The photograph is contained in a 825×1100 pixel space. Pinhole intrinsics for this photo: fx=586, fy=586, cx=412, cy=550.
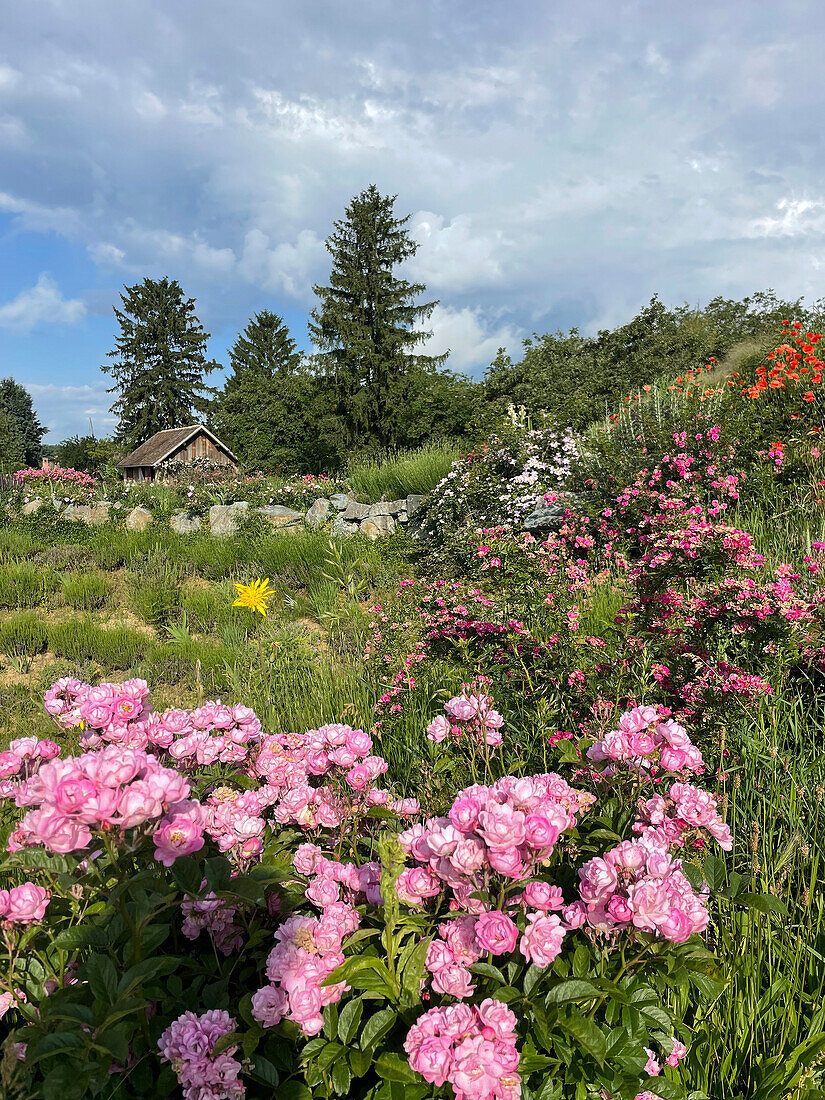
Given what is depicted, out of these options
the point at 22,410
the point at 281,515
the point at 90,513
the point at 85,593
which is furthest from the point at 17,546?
the point at 22,410

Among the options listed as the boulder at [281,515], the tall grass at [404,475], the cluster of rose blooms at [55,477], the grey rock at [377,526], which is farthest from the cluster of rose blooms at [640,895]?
the cluster of rose blooms at [55,477]

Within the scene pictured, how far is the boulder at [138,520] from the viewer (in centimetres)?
880

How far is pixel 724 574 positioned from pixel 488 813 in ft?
8.00

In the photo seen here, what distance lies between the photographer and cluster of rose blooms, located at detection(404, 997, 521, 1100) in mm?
856

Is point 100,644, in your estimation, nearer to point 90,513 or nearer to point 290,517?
point 290,517

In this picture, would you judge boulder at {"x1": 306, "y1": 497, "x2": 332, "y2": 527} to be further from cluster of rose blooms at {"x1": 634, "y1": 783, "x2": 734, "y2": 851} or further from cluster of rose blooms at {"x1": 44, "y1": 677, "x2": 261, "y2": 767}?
cluster of rose blooms at {"x1": 634, "y1": 783, "x2": 734, "y2": 851}

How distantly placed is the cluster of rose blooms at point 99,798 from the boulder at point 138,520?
8418 mm

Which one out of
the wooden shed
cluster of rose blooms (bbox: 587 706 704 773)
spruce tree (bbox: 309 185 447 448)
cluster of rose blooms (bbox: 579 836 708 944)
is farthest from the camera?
the wooden shed

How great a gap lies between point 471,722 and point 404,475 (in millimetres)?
7327

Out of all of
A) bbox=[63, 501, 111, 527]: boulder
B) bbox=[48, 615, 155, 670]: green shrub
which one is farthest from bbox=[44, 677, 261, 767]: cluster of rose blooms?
bbox=[63, 501, 111, 527]: boulder

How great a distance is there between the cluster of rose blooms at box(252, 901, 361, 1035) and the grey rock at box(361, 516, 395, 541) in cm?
665

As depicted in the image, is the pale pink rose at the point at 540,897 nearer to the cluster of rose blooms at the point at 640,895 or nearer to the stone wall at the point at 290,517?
the cluster of rose blooms at the point at 640,895

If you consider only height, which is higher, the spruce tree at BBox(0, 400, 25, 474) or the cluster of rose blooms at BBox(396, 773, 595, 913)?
the spruce tree at BBox(0, 400, 25, 474)

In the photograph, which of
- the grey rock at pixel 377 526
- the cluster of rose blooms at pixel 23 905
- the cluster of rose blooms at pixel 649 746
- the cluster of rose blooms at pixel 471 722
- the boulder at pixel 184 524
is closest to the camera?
the cluster of rose blooms at pixel 23 905
